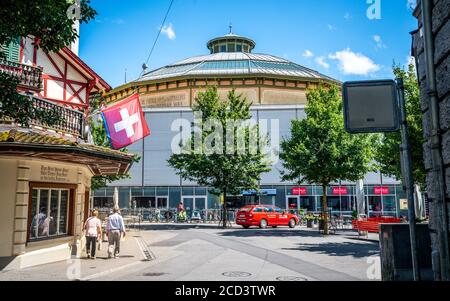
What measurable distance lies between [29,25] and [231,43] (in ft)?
205

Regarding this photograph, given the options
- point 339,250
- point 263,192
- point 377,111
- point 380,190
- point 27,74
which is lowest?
point 339,250

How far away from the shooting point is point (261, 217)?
1121 inches

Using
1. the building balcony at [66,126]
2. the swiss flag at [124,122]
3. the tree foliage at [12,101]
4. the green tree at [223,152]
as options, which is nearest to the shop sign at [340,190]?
the green tree at [223,152]

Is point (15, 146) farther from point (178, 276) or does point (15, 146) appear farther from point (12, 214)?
point (178, 276)

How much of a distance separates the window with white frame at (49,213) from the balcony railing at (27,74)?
405cm

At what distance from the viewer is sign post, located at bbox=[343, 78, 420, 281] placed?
4137mm

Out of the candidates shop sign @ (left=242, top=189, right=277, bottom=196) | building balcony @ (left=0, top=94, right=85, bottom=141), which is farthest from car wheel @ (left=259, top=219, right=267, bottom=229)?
building balcony @ (left=0, top=94, right=85, bottom=141)

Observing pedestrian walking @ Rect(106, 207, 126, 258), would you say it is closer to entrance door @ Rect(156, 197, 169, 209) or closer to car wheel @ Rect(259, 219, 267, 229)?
car wheel @ Rect(259, 219, 267, 229)

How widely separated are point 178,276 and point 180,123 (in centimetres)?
3345

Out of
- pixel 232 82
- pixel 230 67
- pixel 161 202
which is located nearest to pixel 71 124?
pixel 161 202

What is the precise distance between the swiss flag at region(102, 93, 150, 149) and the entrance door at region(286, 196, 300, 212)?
28.7 meters

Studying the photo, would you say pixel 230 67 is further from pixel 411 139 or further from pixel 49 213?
pixel 49 213

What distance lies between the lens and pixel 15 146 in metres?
10.6
